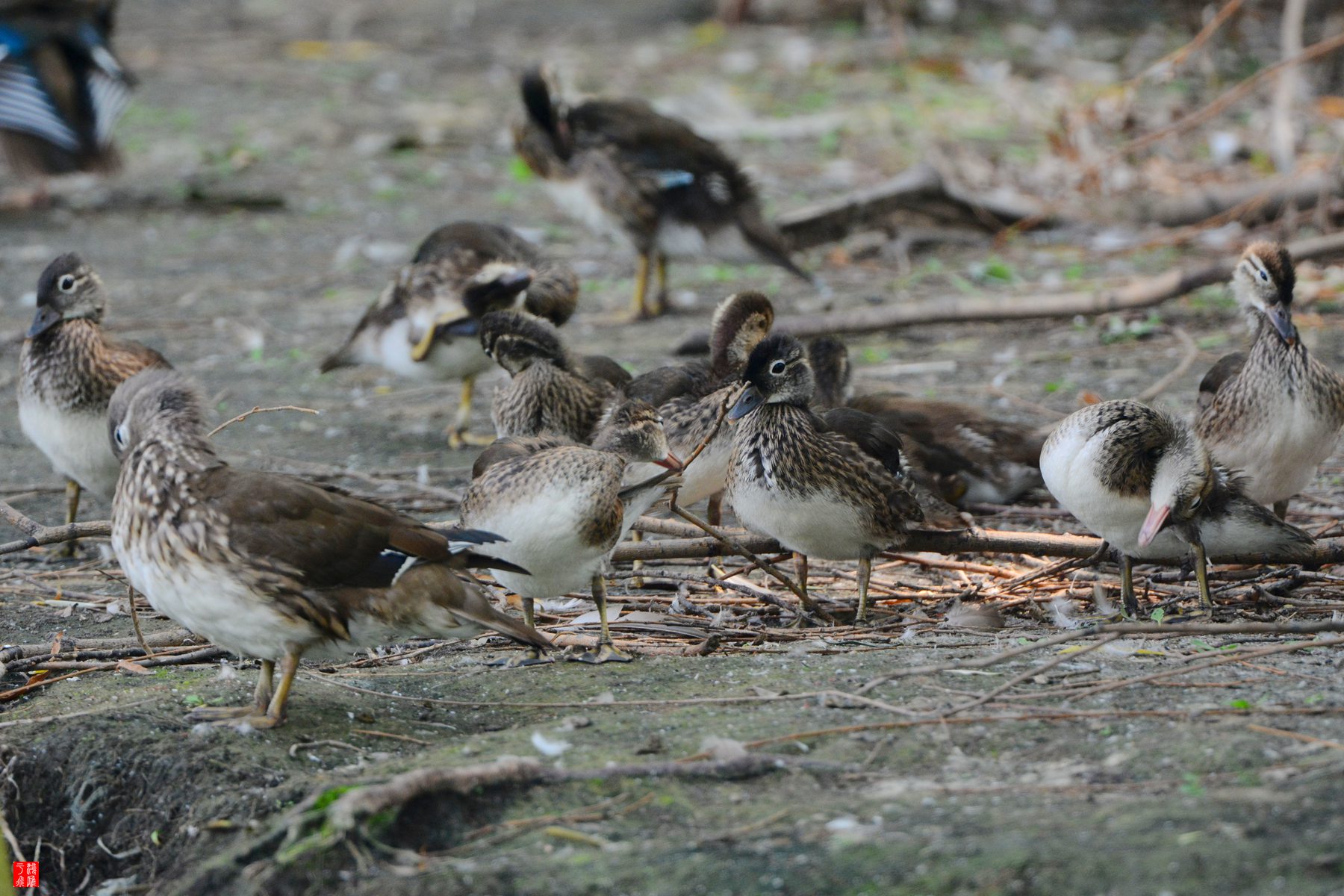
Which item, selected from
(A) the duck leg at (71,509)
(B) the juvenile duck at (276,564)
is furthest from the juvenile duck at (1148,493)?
(A) the duck leg at (71,509)

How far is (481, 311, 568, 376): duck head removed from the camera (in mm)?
6270

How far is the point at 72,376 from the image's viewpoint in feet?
20.5

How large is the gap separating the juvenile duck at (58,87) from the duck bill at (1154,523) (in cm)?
959

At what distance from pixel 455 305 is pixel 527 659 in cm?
306

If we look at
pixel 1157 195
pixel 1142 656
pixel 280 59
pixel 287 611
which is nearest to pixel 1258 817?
pixel 1142 656

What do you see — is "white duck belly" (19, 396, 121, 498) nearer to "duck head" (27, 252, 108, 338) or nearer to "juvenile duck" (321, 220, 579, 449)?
"duck head" (27, 252, 108, 338)

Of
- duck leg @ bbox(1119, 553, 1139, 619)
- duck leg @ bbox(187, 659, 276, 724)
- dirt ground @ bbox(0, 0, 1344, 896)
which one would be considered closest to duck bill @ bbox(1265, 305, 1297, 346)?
dirt ground @ bbox(0, 0, 1344, 896)

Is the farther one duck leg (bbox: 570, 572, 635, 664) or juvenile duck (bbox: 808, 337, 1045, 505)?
juvenile duck (bbox: 808, 337, 1045, 505)

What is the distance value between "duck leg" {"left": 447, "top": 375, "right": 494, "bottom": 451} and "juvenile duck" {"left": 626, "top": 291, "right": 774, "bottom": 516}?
148cm

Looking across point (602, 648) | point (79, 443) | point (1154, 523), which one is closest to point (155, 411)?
point (602, 648)

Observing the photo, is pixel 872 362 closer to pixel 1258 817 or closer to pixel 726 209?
pixel 726 209

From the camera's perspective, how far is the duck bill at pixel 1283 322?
5.78 metres

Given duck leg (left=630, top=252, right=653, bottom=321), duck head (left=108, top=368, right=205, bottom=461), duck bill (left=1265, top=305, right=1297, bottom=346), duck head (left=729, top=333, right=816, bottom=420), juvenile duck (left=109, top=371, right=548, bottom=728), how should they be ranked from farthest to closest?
1. duck leg (left=630, top=252, right=653, bottom=321)
2. duck bill (left=1265, top=305, right=1297, bottom=346)
3. duck head (left=729, top=333, right=816, bottom=420)
4. duck head (left=108, top=368, right=205, bottom=461)
5. juvenile duck (left=109, top=371, right=548, bottom=728)

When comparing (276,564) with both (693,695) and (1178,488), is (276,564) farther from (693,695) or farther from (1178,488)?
(1178,488)
